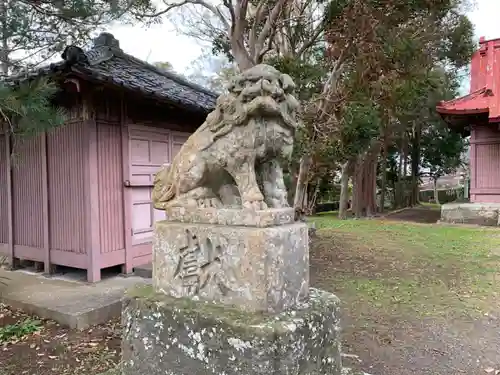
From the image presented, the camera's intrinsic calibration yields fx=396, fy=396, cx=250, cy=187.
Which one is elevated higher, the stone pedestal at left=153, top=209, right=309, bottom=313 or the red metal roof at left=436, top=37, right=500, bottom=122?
the red metal roof at left=436, top=37, right=500, bottom=122

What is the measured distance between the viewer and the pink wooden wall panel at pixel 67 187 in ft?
19.4

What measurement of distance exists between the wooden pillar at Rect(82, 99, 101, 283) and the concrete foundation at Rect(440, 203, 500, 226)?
11515 millimetres

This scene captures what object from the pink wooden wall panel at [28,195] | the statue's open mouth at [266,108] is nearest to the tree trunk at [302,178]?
the pink wooden wall panel at [28,195]

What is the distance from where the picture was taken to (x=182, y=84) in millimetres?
8406

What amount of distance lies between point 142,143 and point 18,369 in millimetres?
3909

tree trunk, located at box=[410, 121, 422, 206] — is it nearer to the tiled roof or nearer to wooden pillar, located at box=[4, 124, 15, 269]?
the tiled roof

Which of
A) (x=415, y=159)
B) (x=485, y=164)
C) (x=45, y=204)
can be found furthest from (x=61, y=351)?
(x=415, y=159)

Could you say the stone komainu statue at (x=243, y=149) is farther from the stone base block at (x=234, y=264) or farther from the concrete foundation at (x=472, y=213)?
the concrete foundation at (x=472, y=213)

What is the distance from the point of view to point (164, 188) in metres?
2.62

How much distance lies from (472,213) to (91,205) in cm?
1173

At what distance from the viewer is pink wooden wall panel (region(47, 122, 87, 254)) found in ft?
19.4

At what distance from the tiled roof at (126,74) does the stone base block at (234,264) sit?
348cm

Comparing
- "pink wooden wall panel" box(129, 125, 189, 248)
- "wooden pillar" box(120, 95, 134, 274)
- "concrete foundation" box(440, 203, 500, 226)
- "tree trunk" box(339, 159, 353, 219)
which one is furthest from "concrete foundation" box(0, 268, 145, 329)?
"tree trunk" box(339, 159, 353, 219)

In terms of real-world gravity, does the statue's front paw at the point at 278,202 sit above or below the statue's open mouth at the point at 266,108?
below
